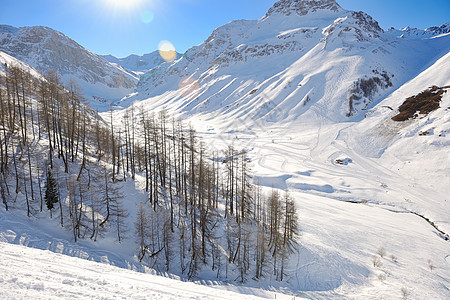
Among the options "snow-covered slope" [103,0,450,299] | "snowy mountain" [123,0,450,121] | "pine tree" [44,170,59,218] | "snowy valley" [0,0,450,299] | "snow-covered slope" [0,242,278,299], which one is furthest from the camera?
"snowy mountain" [123,0,450,121]

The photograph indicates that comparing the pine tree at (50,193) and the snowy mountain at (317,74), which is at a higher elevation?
the snowy mountain at (317,74)

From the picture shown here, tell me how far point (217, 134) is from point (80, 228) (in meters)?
73.9

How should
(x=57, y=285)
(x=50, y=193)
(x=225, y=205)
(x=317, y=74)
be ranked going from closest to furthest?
(x=57, y=285) < (x=50, y=193) < (x=225, y=205) < (x=317, y=74)

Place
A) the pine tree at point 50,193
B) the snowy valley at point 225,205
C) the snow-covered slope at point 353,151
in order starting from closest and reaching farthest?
the snowy valley at point 225,205, the pine tree at point 50,193, the snow-covered slope at point 353,151

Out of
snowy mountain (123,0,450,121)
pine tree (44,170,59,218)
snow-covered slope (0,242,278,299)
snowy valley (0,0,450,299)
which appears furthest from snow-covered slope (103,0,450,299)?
pine tree (44,170,59,218)

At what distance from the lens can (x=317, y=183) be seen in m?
48.8

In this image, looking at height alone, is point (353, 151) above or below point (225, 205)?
above

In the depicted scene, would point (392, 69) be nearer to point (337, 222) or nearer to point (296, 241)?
point (337, 222)

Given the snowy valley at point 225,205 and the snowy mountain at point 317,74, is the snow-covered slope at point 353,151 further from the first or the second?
the snowy mountain at point 317,74

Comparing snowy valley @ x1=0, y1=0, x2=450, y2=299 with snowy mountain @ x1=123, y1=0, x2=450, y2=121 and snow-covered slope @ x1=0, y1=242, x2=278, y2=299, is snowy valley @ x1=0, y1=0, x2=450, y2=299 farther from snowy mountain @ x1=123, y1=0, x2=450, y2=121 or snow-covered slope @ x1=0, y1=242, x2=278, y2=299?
snowy mountain @ x1=123, y1=0, x2=450, y2=121

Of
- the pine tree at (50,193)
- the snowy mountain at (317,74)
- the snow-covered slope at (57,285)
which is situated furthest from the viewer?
the snowy mountain at (317,74)

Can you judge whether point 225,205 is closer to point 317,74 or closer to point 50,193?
point 50,193

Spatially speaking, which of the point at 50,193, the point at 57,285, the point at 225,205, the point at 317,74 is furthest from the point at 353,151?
the point at 57,285

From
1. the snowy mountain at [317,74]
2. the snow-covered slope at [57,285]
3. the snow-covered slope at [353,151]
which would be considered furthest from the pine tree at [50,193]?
the snowy mountain at [317,74]
